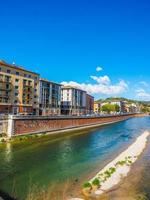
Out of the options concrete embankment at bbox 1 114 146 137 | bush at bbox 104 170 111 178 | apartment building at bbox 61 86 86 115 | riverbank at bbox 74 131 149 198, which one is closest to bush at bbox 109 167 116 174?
riverbank at bbox 74 131 149 198

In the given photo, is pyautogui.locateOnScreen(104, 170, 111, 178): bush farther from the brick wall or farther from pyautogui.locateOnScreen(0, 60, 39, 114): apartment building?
pyautogui.locateOnScreen(0, 60, 39, 114): apartment building

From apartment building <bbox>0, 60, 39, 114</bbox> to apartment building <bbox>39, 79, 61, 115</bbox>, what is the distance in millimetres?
15393

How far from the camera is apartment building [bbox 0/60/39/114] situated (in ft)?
289

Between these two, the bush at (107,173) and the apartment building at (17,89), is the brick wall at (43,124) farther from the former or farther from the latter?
the bush at (107,173)

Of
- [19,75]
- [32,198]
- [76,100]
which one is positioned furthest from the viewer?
[76,100]

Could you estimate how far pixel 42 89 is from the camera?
121375 mm

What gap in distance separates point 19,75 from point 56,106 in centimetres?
4084

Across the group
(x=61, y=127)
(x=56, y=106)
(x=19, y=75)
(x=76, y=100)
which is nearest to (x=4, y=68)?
(x=19, y=75)

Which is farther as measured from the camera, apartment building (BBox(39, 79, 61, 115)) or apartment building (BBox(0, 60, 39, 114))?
apartment building (BBox(39, 79, 61, 115))

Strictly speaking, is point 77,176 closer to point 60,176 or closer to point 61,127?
point 60,176

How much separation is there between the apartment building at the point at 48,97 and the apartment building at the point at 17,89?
1539cm

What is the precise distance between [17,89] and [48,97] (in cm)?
3236

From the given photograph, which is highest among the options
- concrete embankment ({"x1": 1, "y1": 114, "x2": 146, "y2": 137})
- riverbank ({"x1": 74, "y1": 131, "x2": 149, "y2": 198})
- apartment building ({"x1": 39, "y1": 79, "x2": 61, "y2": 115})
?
apartment building ({"x1": 39, "y1": 79, "x2": 61, "y2": 115})

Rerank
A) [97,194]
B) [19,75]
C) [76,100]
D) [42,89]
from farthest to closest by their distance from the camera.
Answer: [76,100] < [42,89] < [19,75] < [97,194]
